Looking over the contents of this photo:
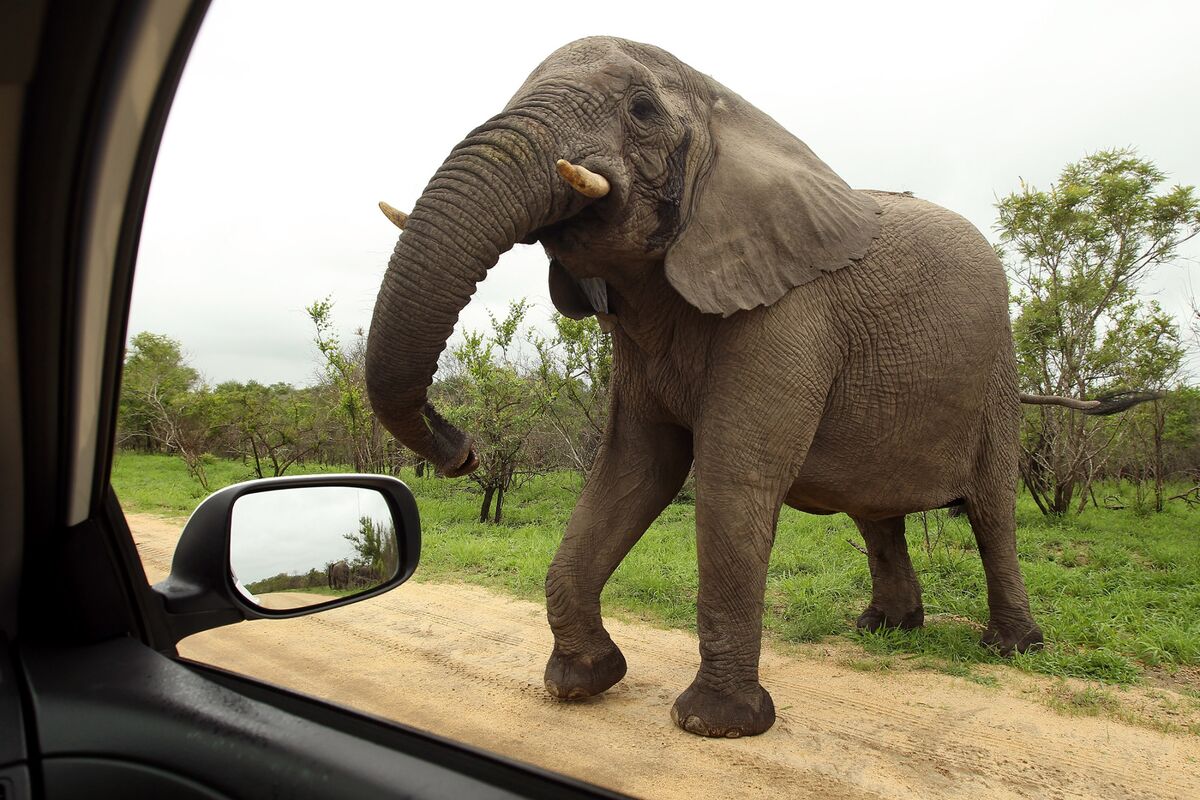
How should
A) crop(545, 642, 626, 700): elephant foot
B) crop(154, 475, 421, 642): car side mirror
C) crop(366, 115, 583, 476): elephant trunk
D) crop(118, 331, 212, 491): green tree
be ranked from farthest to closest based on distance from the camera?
crop(118, 331, 212, 491): green tree < crop(545, 642, 626, 700): elephant foot < crop(366, 115, 583, 476): elephant trunk < crop(154, 475, 421, 642): car side mirror

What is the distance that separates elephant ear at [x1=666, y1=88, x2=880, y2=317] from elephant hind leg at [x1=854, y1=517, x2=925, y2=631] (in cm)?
202

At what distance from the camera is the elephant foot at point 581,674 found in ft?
12.5

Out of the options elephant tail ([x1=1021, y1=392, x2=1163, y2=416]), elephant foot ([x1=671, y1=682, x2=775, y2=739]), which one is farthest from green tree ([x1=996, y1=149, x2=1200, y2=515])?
elephant foot ([x1=671, y1=682, x2=775, y2=739])

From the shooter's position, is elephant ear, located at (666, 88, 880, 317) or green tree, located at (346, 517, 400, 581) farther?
elephant ear, located at (666, 88, 880, 317)

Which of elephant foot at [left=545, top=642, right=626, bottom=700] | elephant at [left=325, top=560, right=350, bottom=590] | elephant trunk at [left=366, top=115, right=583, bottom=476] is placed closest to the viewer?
elephant at [left=325, top=560, right=350, bottom=590]

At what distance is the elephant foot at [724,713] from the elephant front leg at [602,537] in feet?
1.71

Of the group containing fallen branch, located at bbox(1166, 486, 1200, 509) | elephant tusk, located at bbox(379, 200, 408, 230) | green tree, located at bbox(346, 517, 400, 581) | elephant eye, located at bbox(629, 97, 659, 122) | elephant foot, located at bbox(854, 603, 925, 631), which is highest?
elephant eye, located at bbox(629, 97, 659, 122)

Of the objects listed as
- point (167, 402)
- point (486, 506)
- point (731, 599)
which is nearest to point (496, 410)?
point (486, 506)

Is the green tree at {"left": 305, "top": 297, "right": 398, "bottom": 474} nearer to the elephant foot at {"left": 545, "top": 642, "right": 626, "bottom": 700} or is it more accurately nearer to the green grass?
the green grass

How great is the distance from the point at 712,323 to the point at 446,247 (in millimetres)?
1374

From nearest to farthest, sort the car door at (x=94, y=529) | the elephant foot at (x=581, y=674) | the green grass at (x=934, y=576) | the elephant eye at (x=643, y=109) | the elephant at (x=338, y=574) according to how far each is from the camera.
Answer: the car door at (x=94, y=529), the elephant at (x=338, y=574), the elephant eye at (x=643, y=109), the elephant foot at (x=581, y=674), the green grass at (x=934, y=576)

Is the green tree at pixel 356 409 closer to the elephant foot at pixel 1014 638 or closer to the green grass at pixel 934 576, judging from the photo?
the green grass at pixel 934 576

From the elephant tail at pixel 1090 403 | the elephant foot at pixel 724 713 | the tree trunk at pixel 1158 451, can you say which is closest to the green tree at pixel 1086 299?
the tree trunk at pixel 1158 451

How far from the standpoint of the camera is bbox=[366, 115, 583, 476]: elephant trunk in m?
2.93
